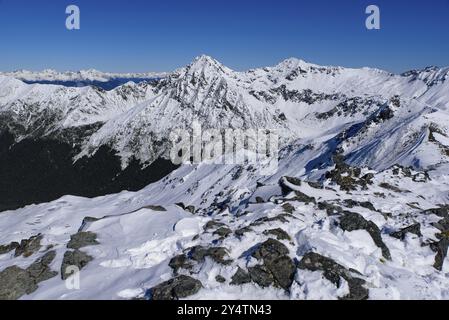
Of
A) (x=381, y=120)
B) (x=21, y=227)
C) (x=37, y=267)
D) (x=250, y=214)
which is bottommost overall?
(x=21, y=227)

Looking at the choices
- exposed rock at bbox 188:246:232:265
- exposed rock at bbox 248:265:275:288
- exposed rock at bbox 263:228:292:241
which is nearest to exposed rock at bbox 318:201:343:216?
exposed rock at bbox 263:228:292:241

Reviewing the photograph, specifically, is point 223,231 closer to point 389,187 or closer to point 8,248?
point 8,248

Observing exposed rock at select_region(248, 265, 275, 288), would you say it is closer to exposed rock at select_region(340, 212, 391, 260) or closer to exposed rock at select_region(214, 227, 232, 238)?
exposed rock at select_region(214, 227, 232, 238)

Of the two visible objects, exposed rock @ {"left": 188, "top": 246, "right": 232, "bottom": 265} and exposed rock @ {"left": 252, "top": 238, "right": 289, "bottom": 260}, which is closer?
exposed rock @ {"left": 252, "top": 238, "right": 289, "bottom": 260}

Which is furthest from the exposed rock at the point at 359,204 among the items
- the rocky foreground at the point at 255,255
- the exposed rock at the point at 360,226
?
the exposed rock at the point at 360,226

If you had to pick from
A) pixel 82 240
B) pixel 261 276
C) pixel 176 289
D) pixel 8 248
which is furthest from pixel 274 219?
pixel 8 248

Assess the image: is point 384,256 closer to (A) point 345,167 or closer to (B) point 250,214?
(B) point 250,214
